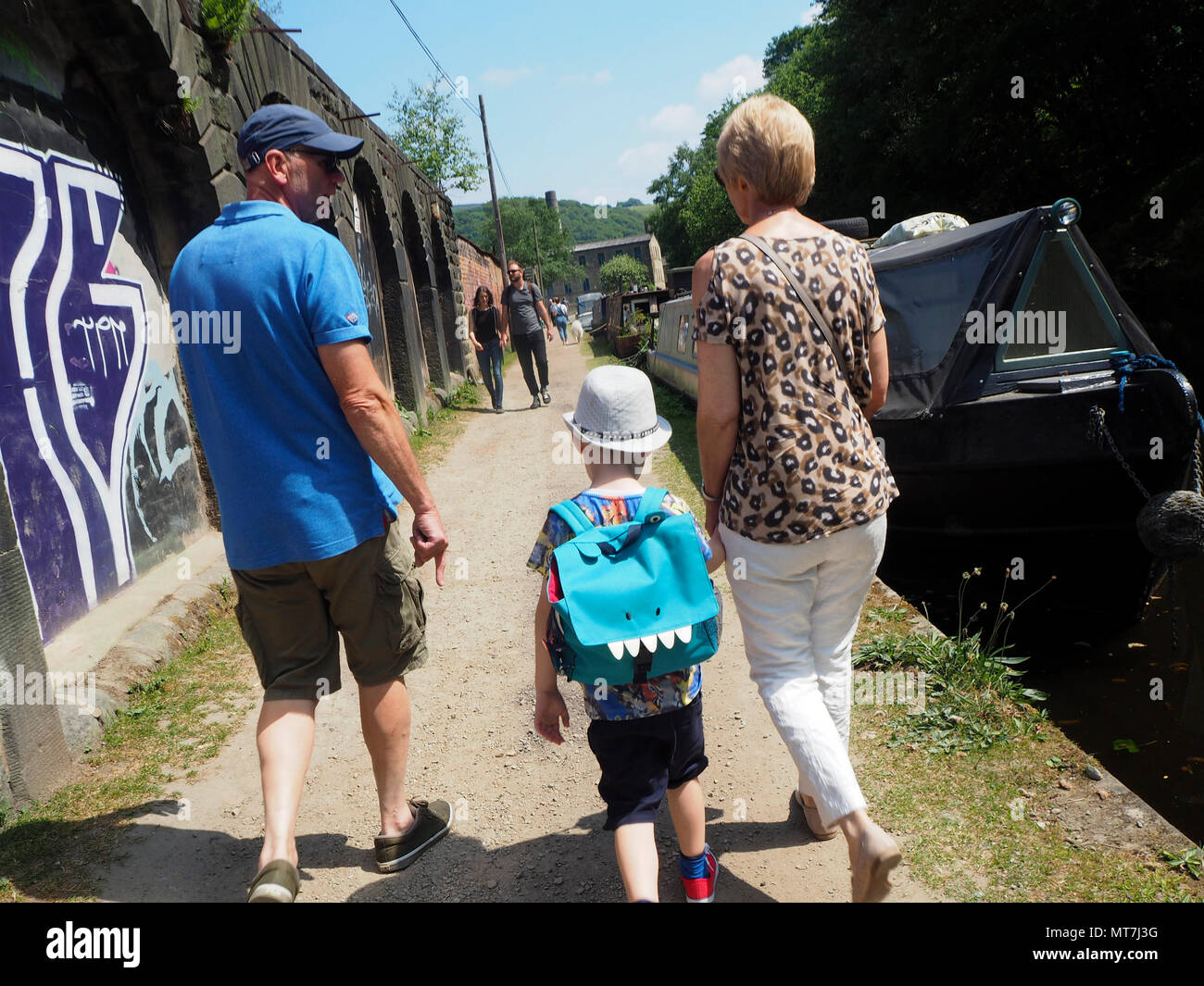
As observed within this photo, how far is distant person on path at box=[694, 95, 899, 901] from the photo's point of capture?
89.5 inches

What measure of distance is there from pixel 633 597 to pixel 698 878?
943 mm

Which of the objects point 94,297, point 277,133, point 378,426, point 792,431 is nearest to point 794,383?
point 792,431

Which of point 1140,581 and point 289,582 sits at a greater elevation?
point 289,582

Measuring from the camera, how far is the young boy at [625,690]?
2258mm

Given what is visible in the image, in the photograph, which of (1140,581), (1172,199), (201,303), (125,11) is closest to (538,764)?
(201,303)

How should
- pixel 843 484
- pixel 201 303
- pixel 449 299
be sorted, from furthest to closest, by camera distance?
1. pixel 449 299
2. pixel 201 303
3. pixel 843 484

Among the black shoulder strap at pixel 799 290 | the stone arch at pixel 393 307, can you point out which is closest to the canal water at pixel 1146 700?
the black shoulder strap at pixel 799 290

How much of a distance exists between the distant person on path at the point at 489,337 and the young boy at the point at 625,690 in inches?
439

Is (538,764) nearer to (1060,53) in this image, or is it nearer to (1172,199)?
(1172,199)

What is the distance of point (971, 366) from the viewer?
196 inches

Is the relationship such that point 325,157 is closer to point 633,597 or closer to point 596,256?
point 633,597

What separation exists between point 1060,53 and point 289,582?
17204mm

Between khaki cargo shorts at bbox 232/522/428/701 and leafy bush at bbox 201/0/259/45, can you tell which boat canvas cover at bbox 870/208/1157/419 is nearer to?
khaki cargo shorts at bbox 232/522/428/701

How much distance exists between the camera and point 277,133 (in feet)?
8.52
